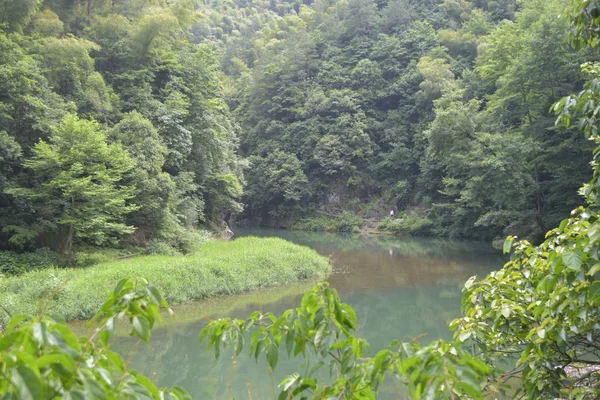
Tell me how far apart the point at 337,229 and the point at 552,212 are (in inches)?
693

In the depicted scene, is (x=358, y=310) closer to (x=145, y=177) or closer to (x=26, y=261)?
(x=145, y=177)

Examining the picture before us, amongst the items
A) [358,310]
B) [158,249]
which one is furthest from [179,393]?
[158,249]

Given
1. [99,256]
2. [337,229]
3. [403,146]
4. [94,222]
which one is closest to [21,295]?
[94,222]

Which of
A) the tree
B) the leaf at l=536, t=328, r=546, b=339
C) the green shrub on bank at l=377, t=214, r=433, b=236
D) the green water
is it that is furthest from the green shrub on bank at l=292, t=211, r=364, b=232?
the leaf at l=536, t=328, r=546, b=339

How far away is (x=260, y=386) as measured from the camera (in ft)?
22.0

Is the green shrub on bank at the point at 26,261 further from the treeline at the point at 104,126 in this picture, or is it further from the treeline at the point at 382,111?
the treeline at the point at 382,111

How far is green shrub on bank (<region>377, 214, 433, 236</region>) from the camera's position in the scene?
2930 cm

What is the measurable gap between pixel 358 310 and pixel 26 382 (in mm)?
10767

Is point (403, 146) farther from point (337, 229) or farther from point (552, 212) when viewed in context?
point (552, 212)

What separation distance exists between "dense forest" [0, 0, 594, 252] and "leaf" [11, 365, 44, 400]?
3.48 m

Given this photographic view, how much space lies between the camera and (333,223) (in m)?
35.1

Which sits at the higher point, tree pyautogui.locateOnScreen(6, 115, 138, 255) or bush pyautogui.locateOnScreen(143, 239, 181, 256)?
tree pyautogui.locateOnScreen(6, 115, 138, 255)

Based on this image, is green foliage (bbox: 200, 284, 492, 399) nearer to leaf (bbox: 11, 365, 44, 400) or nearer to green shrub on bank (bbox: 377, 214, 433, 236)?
leaf (bbox: 11, 365, 44, 400)

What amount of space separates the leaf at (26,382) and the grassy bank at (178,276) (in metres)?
5.02
